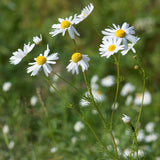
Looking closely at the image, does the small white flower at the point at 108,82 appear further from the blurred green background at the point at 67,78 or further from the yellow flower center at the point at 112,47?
the yellow flower center at the point at 112,47

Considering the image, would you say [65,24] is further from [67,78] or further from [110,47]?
[67,78]

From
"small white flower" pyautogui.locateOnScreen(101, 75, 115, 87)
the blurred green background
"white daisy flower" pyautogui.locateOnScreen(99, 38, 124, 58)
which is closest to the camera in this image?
"white daisy flower" pyautogui.locateOnScreen(99, 38, 124, 58)

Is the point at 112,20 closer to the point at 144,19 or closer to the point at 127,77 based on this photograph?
the point at 144,19

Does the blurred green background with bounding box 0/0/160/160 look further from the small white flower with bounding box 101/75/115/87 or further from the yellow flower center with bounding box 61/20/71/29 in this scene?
the yellow flower center with bounding box 61/20/71/29

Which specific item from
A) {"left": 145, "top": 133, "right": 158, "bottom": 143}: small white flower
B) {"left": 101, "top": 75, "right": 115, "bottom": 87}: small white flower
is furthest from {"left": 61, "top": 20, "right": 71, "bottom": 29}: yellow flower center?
{"left": 101, "top": 75, "right": 115, "bottom": 87}: small white flower

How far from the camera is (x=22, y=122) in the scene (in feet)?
7.84

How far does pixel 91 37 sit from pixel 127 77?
1004mm

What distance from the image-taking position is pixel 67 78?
3.51 meters

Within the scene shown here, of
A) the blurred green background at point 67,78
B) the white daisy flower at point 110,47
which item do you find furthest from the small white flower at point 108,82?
the white daisy flower at point 110,47

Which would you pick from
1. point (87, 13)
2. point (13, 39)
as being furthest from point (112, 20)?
point (87, 13)

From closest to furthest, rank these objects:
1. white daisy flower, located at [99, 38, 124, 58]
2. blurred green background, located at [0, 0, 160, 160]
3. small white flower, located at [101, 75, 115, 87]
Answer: white daisy flower, located at [99, 38, 124, 58], blurred green background, located at [0, 0, 160, 160], small white flower, located at [101, 75, 115, 87]

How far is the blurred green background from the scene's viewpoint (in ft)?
6.94

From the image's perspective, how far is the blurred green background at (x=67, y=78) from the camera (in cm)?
212

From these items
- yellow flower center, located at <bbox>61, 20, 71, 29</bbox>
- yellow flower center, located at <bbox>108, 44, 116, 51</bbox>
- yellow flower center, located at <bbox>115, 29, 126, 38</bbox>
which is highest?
yellow flower center, located at <bbox>61, 20, 71, 29</bbox>
